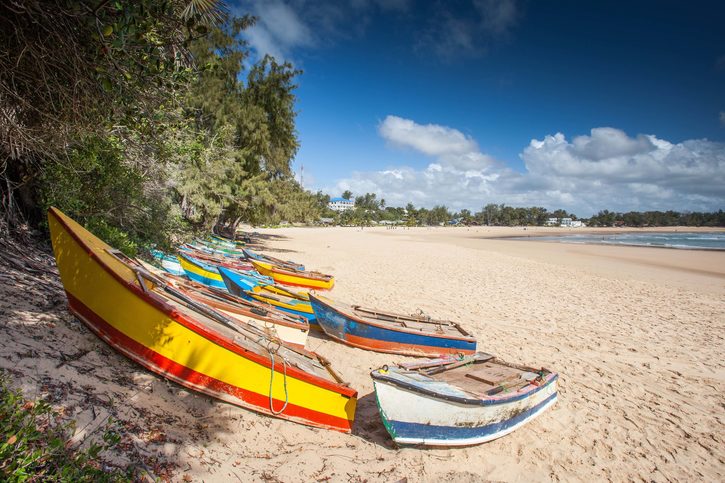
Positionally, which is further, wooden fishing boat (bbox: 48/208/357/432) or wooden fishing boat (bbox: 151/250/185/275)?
wooden fishing boat (bbox: 151/250/185/275)

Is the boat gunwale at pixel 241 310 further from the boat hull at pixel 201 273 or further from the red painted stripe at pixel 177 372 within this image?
the boat hull at pixel 201 273

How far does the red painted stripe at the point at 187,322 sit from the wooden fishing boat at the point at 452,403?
0.80m

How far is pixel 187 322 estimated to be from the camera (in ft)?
12.8

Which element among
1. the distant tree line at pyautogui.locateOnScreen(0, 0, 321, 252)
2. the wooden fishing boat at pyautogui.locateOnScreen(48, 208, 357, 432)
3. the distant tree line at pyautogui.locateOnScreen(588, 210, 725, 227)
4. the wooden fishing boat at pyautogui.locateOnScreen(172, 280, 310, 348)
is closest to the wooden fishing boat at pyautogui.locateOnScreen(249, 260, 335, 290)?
the distant tree line at pyautogui.locateOnScreen(0, 0, 321, 252)

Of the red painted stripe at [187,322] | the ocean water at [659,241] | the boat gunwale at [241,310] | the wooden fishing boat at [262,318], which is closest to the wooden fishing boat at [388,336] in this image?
the wooden fishing boat at [262,318]

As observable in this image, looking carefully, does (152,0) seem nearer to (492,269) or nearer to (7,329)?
(7,329)

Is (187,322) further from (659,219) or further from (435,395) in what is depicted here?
(659,219)

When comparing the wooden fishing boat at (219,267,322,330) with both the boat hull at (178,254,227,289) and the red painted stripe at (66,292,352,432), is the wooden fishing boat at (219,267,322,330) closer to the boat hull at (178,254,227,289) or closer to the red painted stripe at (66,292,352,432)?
the boat hull at (178,254,227,289)

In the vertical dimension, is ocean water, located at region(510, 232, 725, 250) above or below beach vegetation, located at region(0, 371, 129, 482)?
below

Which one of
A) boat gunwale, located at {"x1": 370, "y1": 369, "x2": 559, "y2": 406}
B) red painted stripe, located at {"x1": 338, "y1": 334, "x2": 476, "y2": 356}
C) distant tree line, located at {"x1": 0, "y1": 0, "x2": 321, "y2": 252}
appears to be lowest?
red painted stripe, located at {"x1": 338, "y1": 334, "x2": 476, "y2": 356}

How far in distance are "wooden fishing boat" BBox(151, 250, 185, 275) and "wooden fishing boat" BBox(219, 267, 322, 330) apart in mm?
2408

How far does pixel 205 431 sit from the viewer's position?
3771 millimetres

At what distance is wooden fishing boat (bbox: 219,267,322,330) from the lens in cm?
825

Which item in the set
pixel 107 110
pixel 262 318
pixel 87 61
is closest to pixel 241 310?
pixel 262 318
